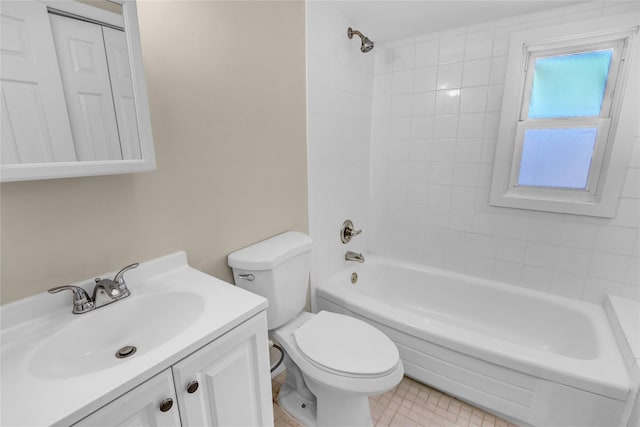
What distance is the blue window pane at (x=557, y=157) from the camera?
1731 mm

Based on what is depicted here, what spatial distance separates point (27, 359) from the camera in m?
0.72

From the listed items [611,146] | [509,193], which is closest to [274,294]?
[509,193]

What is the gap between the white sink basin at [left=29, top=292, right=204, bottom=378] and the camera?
771 millimetres

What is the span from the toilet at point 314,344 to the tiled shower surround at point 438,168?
1.48ft

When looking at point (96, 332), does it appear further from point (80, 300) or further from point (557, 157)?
point (557, 157)

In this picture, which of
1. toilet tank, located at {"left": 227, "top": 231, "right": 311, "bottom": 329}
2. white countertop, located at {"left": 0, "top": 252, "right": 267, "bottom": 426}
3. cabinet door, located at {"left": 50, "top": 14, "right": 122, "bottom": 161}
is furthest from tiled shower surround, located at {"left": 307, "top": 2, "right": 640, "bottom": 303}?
cabinet door, located at {"left": 50, "top": 14, "right": 122, "bottom": 161}

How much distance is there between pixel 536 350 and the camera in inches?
55.1

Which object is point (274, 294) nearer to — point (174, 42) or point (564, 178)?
point (174, 42)

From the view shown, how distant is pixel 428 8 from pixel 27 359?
89.3 inches

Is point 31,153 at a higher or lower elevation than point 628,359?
higher

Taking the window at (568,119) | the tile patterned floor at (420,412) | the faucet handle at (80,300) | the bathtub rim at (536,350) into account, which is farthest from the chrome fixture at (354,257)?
the faucet handle at (80,300)

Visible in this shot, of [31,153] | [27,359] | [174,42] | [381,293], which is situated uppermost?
[174,42]

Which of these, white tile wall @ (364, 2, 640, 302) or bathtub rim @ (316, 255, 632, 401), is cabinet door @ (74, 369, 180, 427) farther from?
white tile wall @ (364, 2, 640, 302)

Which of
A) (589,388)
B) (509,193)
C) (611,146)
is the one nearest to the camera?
(589,388)
